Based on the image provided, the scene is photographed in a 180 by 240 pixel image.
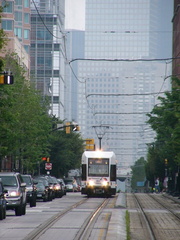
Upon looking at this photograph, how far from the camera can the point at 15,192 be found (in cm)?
3030

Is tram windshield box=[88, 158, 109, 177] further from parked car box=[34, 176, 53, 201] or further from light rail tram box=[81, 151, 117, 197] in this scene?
parked car box=[34, 176, 53, 201]

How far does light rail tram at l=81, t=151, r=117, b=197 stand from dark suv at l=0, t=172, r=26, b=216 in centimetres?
2611

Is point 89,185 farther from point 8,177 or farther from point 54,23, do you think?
point 54,23

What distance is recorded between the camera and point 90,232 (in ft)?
71.3

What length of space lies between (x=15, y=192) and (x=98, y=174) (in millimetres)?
28015

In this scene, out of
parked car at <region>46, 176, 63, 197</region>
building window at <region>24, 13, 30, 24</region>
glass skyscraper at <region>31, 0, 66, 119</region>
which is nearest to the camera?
parked car at <region>46, 176, 63, 197</region>

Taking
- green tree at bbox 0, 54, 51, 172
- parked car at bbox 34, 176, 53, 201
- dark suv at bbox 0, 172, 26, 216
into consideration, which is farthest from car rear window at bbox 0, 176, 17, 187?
parked car at bbox 34, 176, 53, 201

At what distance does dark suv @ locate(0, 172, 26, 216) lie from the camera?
3009cm

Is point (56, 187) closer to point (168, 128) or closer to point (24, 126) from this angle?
point (24, 126)

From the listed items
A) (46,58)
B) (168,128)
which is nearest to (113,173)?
(168,128)

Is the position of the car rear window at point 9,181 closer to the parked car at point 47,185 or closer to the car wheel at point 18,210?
the car wheel at point 18,210

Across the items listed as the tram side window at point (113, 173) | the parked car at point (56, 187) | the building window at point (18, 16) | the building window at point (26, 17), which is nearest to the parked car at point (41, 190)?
the parked car at point (56, 187)

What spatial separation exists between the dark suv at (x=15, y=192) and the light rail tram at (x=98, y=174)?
26.1 metres

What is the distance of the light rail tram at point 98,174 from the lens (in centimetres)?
5788
